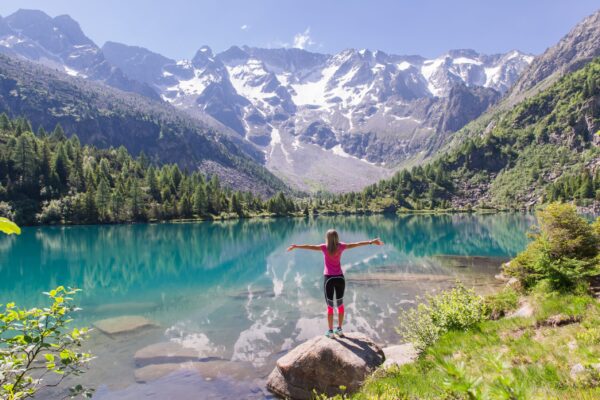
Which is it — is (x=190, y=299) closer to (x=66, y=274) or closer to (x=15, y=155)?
(x=66, y=274)

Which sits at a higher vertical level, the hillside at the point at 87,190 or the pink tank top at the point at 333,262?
the hillside at the point at 87,190

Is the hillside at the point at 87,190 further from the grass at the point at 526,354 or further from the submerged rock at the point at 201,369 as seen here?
the grass at the point at 526,354

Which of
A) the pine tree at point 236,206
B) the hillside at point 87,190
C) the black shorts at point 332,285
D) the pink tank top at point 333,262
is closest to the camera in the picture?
the pink tank top at point 333,262

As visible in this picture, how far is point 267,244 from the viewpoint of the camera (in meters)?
77.2

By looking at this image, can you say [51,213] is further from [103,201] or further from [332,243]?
[332,243]

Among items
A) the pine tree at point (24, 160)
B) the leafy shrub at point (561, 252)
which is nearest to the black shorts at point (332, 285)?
the leafy shrub at point (561, 252)

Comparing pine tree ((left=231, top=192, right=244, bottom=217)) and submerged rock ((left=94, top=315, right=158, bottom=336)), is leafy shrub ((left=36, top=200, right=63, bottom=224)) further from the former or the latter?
submerged rock ((left=94, top=315, right=158, bottom=336))

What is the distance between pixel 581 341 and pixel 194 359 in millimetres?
15617

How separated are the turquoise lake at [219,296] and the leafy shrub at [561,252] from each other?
5.57 meters

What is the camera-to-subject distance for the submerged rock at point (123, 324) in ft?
74.5

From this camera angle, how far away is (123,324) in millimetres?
24000

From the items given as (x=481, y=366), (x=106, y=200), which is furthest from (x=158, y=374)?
(x=106, y=200)

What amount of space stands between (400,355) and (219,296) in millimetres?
22112

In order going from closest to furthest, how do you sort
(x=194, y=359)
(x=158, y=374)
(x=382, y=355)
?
(x=382, y=355), (x=158, y=374), (x=194, y=359)
